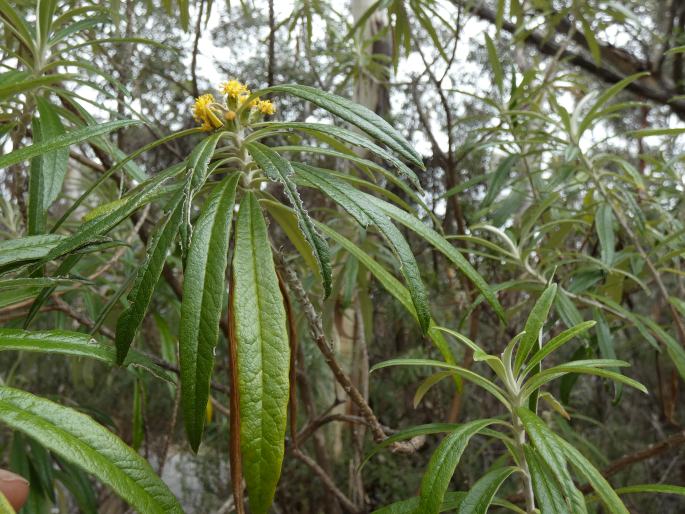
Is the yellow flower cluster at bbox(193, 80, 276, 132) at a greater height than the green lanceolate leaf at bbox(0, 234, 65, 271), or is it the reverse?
the yellow flower cluster at bbox(193, 80, 276, 132)

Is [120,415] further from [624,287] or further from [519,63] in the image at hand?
[519,63]

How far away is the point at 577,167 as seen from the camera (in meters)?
1.08

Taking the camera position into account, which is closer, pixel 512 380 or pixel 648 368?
pixel 512 380

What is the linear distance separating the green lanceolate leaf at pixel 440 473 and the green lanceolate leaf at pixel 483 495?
0.24 feet

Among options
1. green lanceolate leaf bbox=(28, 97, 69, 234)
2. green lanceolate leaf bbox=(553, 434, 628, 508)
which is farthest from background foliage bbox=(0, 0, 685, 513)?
green lanceolate leaf bbox=(553, 434, 628, 508)

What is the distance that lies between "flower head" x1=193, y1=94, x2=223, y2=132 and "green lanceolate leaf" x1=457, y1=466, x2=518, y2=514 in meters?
0.48

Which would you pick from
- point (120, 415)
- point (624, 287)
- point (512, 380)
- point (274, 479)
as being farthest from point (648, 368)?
point (274, 479)

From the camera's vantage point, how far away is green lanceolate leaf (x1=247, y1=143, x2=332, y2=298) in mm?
451

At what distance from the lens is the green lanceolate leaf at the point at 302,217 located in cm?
45

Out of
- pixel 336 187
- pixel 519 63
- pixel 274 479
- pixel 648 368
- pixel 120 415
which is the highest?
pixel 519 63

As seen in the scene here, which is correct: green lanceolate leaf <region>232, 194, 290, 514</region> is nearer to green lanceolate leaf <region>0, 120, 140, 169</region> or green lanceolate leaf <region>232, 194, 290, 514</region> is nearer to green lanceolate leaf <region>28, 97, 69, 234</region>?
green lanceolate leaf <region>0, 120, 140, 169</region>

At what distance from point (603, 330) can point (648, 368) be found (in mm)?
1676

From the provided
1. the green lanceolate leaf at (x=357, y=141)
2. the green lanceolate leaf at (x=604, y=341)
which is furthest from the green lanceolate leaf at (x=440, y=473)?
the green lanceolate leaf at (x=604, y=341)

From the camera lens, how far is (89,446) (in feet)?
1.26
